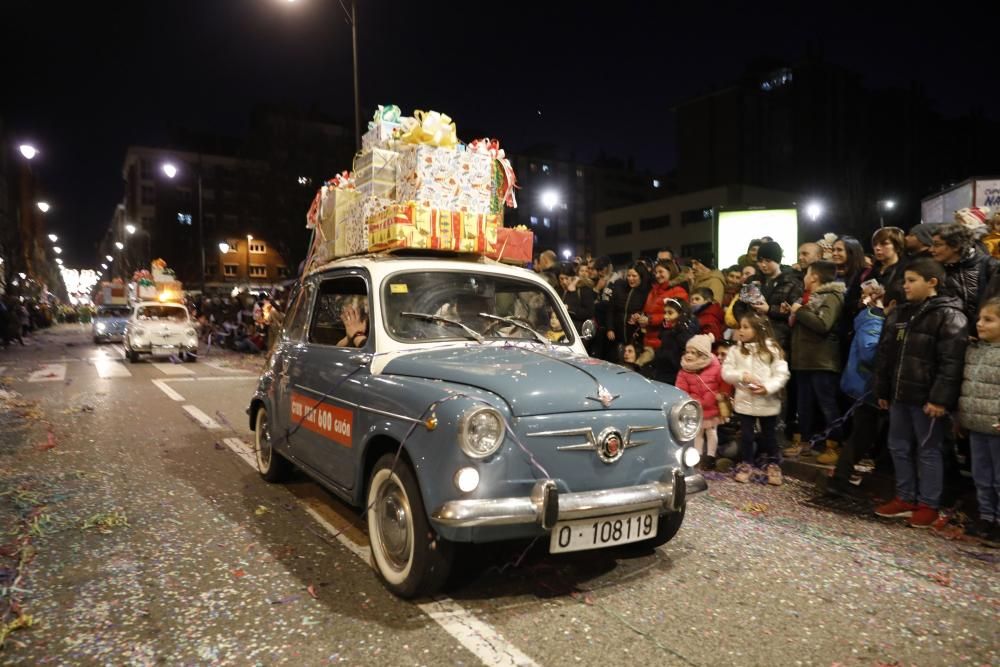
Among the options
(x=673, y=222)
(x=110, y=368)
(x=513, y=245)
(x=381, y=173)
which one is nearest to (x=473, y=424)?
(x=513, y=245)

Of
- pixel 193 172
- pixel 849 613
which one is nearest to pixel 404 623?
pixel 849 613

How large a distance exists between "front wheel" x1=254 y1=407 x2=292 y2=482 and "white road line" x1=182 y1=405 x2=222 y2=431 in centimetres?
276

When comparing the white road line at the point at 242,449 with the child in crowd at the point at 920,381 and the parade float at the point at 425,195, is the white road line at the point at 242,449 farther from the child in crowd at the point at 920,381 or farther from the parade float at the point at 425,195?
the child in crowd at the point at 920,381

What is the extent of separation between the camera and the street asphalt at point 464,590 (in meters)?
3.12

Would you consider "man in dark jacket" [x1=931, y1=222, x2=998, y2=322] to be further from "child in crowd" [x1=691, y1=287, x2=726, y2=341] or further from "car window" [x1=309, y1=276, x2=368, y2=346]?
"car window" [x1=309, y1=276, x2=368, y2=346]

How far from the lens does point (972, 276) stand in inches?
214

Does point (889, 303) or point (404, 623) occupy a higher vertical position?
point (889, 303)

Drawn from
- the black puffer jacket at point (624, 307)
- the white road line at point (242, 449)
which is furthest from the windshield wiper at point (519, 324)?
the black puffer jacket at point (624, 307)

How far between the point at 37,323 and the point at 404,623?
53.7 m

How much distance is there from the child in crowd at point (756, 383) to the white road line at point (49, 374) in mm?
14176

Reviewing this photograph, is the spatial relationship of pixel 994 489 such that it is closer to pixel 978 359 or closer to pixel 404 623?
pixel 978 359

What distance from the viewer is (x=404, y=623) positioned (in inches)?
132

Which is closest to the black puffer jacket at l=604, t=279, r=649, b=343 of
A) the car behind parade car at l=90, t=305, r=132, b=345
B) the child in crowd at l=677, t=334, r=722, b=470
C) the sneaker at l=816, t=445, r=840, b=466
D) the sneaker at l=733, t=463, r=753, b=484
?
the child in crowd at l=677, t=334, r=722, b=470

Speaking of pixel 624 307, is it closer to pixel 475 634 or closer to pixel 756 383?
pixel 756 383
